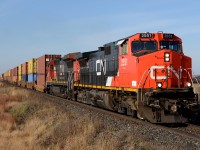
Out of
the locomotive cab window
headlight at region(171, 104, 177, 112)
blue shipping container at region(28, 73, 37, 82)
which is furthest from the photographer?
blue shipping container at region(28, 73, 37, 82)

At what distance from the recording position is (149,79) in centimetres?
1247

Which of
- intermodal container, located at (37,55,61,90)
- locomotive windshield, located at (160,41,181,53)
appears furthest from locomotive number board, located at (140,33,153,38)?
intermodal container, located at (37,55,61,90)

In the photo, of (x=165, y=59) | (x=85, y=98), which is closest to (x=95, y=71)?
(x=85, y=98)

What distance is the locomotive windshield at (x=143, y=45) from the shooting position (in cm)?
1332

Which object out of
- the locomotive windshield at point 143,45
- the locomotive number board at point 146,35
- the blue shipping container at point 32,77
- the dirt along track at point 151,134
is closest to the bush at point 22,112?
the dirt along track at point 151,134

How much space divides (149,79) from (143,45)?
1658 mm

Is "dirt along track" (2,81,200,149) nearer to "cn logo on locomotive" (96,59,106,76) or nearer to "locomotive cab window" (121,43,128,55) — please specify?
"locomotive cab window" (121,43,128,55)

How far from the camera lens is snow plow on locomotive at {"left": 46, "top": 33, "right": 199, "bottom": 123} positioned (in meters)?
11.9

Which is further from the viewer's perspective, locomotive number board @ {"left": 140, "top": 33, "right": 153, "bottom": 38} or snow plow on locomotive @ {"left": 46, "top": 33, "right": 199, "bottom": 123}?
locomotive number board @ {"left": 140, "top": 33, "right": 153, "bottom": 38}

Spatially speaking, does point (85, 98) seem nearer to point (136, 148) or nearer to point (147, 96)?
point (147, 96)

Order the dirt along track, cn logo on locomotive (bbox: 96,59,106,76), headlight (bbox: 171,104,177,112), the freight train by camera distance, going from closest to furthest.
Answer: the dirt along track → headlight (bbox: 171,104,177,112) → the freight train → cn logo on locomotive (bbox: 96,59,106,76)

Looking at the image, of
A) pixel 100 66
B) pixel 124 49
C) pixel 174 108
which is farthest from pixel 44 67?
pixel 174 108

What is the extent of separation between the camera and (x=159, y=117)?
1199 cm

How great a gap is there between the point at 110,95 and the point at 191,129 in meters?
5.16
